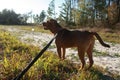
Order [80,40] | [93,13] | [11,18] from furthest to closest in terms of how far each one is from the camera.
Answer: [11,18], [93,13], [80,40]

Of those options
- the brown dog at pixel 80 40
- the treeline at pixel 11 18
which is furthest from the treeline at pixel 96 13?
the brown dog at pixel 80 40

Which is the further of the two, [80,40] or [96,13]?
[96,13]

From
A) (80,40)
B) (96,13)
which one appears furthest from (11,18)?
(80,40)

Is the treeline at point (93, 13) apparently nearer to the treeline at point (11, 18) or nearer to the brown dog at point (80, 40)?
the treeline at point (11, 18)

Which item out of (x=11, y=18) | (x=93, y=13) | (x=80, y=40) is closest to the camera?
(x=80, y=40)

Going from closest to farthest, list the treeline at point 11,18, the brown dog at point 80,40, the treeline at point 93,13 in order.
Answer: the brown dog at point 80,40
the treeline at point 93,13
the treeline at point 11,18

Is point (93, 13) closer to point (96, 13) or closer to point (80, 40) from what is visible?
point (96, 13)

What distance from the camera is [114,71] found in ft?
24.5

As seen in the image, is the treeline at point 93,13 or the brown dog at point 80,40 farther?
the treeline at point 93,13

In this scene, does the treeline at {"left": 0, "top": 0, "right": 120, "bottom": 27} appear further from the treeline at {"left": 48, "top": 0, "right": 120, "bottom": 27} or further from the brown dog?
the brown dog

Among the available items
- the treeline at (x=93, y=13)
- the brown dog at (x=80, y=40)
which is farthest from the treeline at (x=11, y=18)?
the brown dog at (x=80, y=40)

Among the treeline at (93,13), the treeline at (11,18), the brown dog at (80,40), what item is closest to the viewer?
the brown dog at (80,40)

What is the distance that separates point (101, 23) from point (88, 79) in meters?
40.8

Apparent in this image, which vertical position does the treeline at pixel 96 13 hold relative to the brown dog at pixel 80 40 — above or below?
below
